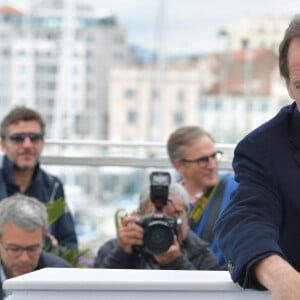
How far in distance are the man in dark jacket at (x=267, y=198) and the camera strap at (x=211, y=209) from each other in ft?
7.63

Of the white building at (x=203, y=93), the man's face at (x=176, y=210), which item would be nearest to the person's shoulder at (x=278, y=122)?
the man's face at (x=176, y=210)

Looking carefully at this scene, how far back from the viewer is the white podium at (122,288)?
6.38ft

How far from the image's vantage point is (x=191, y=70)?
58469mm

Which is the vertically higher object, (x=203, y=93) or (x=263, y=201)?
(x=263, y=201)

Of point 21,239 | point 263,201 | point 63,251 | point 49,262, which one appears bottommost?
point 63,251

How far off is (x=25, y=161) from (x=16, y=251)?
1.50 m

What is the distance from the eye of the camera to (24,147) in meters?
5.30

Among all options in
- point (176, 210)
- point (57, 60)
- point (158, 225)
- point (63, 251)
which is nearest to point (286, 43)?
point (158, 225)

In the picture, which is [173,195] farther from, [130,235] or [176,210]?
[130,235]

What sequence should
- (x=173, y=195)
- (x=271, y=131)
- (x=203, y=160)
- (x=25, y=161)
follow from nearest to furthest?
1. (x=271, y=131)
2. (x=173, y=195)
3. (x=203, y=160)
4. (x=25, y=161)

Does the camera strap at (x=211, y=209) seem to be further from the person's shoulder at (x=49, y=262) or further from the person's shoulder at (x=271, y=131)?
the person's shoulder at (x=271, y=131)

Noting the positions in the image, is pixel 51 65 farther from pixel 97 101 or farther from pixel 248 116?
pixel 248 116

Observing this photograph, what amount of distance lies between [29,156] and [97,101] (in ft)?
143

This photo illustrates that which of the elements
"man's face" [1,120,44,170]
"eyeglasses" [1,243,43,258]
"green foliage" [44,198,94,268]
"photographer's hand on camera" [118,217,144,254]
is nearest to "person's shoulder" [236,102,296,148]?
"photographer's hand on camera" [118,217,144,254]
